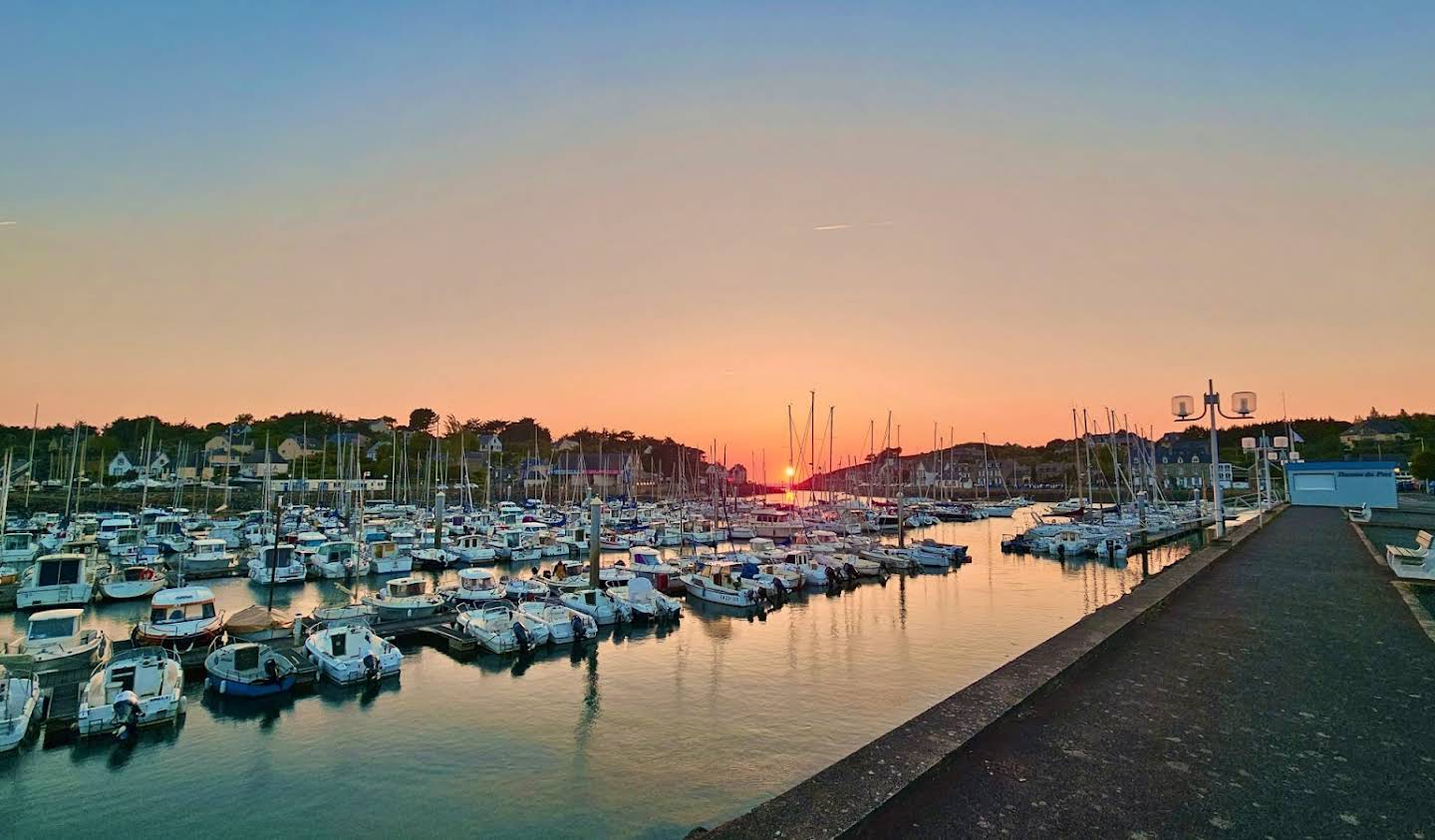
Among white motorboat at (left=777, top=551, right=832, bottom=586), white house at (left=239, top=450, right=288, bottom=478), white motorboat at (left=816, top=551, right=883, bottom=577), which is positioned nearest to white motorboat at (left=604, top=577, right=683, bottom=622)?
white motorboat at (left=777, top=551, right=832, bottom=586)

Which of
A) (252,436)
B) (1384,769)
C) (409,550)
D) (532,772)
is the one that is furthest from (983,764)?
(252,436)

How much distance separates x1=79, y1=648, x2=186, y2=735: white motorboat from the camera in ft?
54.8

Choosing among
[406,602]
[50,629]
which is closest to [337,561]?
[406,602]

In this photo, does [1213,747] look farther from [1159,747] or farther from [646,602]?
[646,602]

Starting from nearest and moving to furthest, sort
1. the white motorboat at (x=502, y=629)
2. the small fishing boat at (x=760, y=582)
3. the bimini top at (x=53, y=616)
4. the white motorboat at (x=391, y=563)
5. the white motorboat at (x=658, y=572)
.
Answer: the bimini top at (x=53, y=616)
the white motorboat at (x=502, y=629)
the small fishing boat at (x=760, y=582)
the white motorboat at (x=658, y=572)
the white motorboat at (x=391, y=563)

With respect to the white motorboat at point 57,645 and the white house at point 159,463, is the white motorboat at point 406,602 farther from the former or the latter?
the white house at point 159,463

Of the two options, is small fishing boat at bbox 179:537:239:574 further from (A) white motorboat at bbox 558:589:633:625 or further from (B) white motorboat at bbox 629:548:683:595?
(A) white motorboat at bbox 558:589:633:625

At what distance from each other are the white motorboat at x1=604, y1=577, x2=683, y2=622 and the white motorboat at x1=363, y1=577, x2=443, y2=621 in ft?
25.2

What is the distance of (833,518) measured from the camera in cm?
7212

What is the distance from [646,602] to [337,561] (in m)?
24.0

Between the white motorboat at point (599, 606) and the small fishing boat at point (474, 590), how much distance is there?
145 inches

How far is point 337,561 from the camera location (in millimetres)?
42500

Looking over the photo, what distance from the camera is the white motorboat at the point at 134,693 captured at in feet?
54.8

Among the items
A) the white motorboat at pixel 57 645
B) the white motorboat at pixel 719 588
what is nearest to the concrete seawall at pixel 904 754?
the white motorboat at pixel 719 588
